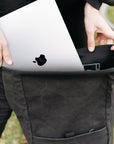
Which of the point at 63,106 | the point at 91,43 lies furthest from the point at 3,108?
the point at 91,43

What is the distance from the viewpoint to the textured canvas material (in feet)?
2.29

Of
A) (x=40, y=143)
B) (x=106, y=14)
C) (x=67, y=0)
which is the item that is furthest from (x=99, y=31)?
(x=106, y=14)

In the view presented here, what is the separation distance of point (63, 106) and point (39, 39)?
238mm

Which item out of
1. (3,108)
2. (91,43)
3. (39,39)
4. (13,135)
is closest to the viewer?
(39,39)

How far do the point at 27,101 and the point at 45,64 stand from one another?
15 cm

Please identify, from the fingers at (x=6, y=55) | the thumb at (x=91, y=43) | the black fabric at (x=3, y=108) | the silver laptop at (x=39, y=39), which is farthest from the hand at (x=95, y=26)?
the black fabric at (x=3, y=108)

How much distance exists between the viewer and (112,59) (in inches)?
31.1

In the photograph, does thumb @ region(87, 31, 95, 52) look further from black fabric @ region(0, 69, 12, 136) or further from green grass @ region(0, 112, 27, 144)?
green grass @ region(0, 112, 27, 144)

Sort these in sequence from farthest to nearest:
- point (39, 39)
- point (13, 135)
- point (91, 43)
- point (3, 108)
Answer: point (13, 135) < point (3, 108) < point (91, 43) < point (39, 39)

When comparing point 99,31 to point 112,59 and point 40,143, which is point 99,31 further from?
point 40,143

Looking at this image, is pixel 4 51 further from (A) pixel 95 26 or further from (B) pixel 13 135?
(B) pixel 13 135

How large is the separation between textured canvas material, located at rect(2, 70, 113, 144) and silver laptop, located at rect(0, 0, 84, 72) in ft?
0.13

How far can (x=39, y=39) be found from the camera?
0.67 m


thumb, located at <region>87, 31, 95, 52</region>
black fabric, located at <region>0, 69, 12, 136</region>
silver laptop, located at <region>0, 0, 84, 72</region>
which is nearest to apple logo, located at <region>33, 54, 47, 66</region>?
silver laptop, located at <region>0, 0, 84, 72</region>
